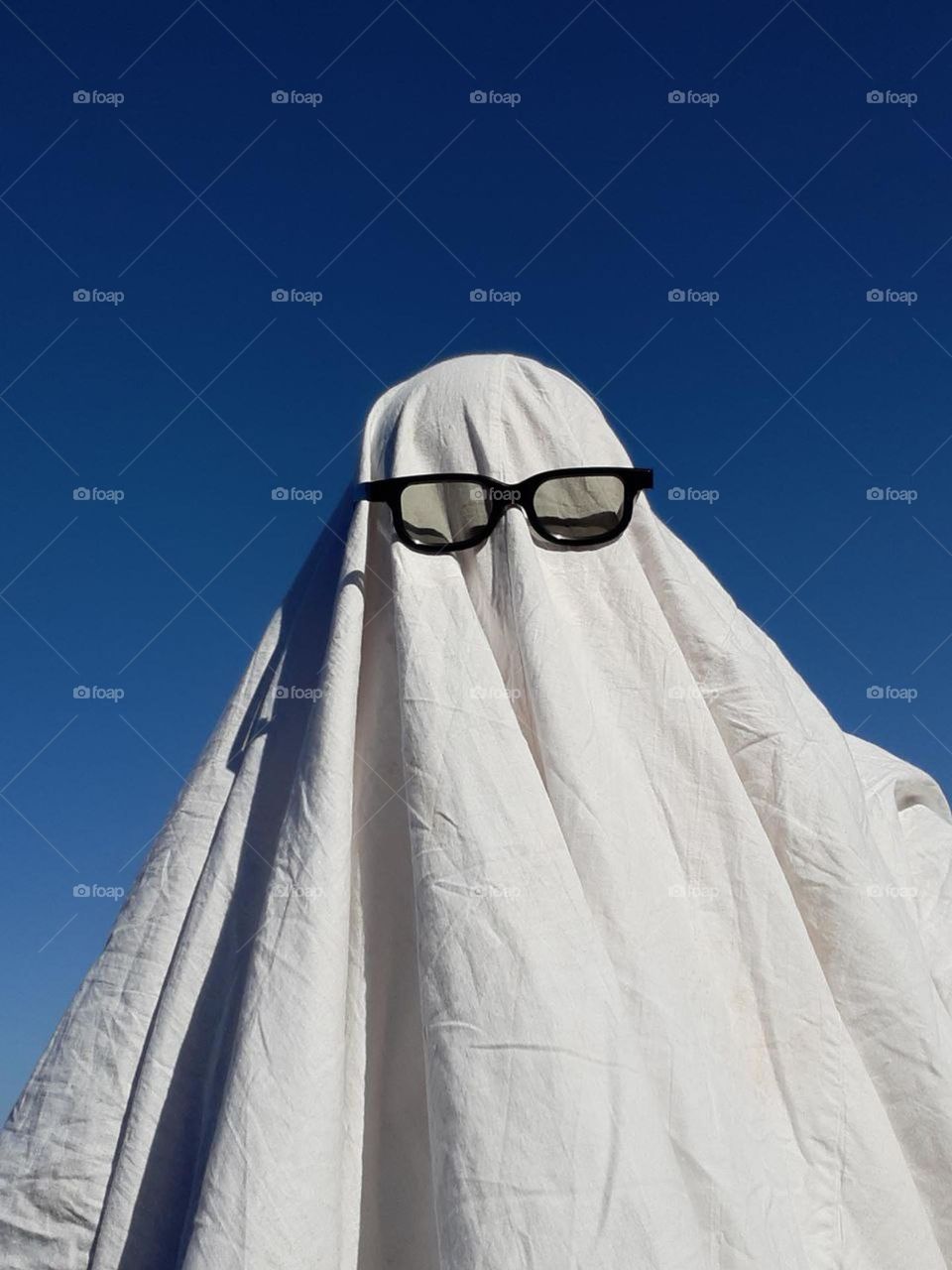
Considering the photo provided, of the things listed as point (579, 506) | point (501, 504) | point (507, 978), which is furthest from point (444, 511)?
point (507, 978)

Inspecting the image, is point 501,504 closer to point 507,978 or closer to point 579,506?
point 579,506

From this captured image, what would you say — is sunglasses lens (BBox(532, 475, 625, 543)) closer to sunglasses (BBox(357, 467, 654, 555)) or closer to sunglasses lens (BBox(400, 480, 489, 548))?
sunglasses (BBox(357, 467, 654, 555))

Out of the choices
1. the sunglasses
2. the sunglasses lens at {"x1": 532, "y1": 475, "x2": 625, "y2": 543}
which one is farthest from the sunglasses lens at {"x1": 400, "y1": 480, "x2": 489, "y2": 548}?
the sunglasses lens at {"x1": 532, "y1": 475, "x2": 625, "y2": 543}

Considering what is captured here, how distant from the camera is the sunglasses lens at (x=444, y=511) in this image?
2.97m

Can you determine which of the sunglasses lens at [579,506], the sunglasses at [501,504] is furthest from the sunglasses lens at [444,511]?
the sunglasses lens at [579,506]

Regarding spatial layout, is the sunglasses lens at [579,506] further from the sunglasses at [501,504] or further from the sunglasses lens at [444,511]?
the sunglasses lens at [444,511]

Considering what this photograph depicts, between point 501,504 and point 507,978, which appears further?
point 501,504

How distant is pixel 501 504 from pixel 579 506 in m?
0.22

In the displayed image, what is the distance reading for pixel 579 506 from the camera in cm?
307

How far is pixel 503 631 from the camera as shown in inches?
112

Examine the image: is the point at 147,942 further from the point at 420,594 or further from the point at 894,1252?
the point at 894,1252

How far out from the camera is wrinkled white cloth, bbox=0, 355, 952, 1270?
2.08 m

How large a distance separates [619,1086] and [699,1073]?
6.9 inches

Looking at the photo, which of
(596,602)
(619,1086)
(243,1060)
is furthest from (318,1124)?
(596,602)
